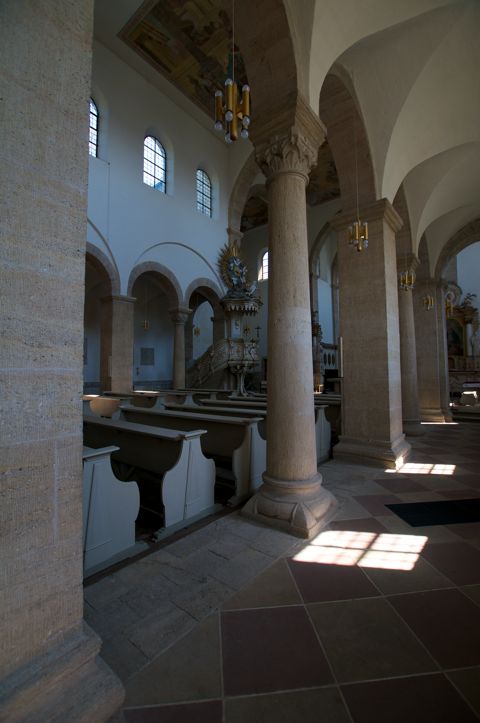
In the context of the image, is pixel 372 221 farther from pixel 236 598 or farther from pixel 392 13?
pixel 236 598

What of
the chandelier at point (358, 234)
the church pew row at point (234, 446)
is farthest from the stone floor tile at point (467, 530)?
the chandelier at point (358, 234)

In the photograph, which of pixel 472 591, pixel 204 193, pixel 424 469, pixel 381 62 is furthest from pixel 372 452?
pixel 204 193

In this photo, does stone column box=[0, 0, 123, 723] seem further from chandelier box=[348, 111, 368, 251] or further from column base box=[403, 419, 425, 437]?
column base box=[403, 419, 425, 437]

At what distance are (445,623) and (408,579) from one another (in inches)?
16.7

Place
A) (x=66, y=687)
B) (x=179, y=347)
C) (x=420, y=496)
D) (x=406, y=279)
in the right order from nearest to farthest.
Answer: (x=66, y=687), (x=420, y=496), (x=406, y=279), (x=179, y=347)

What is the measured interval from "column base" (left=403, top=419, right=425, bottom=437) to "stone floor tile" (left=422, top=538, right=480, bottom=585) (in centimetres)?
559

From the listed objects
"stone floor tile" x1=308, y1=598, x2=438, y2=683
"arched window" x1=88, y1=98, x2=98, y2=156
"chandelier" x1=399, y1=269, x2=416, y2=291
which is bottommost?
"stone floor tile" x1=308, y1=598, x2=438, y2=683

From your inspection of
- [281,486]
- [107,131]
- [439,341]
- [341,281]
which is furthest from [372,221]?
[107,131]

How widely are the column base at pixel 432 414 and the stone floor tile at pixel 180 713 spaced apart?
10274mm

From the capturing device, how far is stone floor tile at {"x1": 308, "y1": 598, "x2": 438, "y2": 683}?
65.4 inches

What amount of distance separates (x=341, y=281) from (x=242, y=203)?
10490 millimetres

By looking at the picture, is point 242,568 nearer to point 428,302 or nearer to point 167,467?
point 167,467

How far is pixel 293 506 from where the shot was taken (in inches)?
124

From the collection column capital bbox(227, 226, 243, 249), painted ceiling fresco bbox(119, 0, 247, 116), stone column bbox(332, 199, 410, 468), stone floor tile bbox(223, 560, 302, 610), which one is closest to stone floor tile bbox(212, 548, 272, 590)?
stone floor tile bbox(223, 560, 302, 610)
